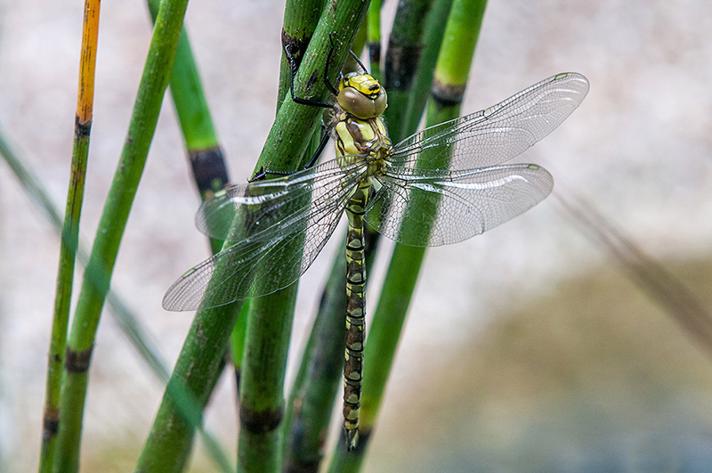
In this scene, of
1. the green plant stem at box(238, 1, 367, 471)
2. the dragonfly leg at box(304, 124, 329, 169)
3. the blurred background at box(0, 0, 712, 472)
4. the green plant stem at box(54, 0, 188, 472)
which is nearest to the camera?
the green plant stem at box(238, 1, 367, 471)

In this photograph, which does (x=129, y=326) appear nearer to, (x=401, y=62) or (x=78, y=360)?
(x=78, y=360)

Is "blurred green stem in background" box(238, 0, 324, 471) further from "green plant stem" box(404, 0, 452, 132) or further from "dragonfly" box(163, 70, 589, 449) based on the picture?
"green plant stem" box(404, 0, 452, 132)

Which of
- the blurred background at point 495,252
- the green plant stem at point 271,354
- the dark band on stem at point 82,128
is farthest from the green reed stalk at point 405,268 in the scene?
the blurred background at point 495,252

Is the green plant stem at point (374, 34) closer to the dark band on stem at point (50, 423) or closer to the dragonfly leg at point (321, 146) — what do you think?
the dragonfly leg at point (321, 146)

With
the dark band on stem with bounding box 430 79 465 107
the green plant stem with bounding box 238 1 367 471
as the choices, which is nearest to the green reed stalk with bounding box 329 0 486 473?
the dark band on stem with bounding box 430 79 465 107

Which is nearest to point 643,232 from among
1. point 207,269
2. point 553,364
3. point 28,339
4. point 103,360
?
point 553,364

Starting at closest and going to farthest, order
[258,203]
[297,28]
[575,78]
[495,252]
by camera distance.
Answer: [297,28] → [258,203] → [575,78] → [495,252]

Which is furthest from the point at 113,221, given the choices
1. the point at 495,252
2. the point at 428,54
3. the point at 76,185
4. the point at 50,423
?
the point at 495,252
